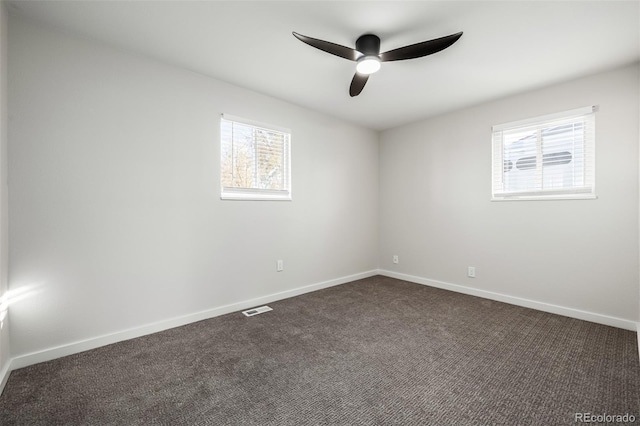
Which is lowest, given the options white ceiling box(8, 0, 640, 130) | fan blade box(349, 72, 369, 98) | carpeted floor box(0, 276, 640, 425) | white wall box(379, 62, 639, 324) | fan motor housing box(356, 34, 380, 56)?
carpeted floor box(0, 276, 640, 425)

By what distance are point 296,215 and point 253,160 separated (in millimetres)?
878

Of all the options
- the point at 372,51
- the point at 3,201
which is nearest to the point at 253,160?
the point at 372,51

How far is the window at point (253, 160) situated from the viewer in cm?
300

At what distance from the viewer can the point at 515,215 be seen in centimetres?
325

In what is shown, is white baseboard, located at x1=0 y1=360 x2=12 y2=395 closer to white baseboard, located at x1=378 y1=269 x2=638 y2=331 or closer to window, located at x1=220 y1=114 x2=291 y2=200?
window, located at x1=220 y1=114 x2=291 y2=200

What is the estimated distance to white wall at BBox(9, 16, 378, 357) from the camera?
199 cm

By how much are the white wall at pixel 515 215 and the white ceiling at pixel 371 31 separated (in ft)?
1.05

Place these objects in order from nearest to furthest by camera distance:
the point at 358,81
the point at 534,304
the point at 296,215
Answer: the point at 358,81, the point at 534,304, the point at 296,215

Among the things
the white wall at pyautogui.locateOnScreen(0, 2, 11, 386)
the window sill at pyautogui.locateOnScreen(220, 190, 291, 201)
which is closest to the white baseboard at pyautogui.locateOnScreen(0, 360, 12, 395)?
the white wall at pyautogui.locateOnScreen(0, 2, 11, 386)

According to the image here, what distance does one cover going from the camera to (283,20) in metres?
1.99

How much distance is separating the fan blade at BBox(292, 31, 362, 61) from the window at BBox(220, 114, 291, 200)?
139 cm

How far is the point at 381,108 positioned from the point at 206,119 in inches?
86.1
